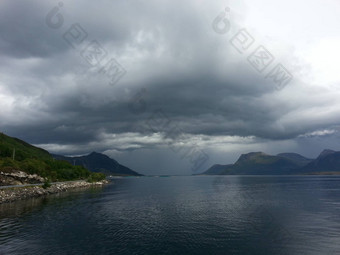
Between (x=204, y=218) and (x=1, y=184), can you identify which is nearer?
(x=204, y=218)

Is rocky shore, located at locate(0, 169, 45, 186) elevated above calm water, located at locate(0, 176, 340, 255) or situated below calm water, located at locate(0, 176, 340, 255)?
above

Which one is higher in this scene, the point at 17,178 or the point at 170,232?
the point at 17,178

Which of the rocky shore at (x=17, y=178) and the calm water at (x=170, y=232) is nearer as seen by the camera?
the calm water at (x=170, y=232)

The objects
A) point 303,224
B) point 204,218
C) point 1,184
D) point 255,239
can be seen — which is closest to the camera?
point 255,239

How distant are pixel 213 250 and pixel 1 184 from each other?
12051 cm

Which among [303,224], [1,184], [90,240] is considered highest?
[1,184]

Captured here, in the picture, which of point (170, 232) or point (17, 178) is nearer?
point (170, 232)

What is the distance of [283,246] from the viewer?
39781 mm

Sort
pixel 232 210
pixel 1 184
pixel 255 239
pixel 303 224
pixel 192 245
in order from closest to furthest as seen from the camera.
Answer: pixel 192 245
pixel 255 239
pixel 303 224
pixel 232 210
pixel 1 184

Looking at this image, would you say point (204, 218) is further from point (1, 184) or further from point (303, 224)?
point (1, 184)

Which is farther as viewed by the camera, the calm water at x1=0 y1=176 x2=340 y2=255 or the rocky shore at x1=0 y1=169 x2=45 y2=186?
the rocky shore at x1=0 y1=169 x2=45 y2=186

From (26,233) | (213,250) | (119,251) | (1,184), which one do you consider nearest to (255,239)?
(213,250)

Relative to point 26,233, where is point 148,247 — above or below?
below

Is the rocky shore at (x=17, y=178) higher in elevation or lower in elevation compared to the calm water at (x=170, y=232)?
higher
